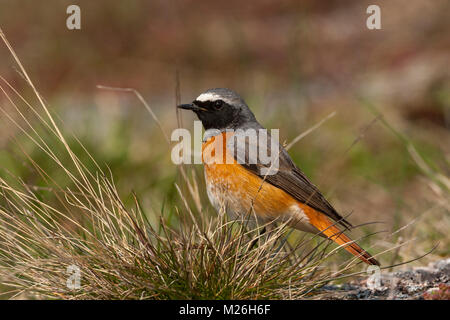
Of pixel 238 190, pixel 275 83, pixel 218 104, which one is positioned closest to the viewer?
pixel 238 190

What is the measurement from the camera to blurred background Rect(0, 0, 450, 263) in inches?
288

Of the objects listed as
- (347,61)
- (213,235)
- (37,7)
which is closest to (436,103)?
(347,61)

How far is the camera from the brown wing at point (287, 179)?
4832mm

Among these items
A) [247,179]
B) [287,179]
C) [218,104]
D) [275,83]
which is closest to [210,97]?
[218,104]

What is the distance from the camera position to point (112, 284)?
152 inches

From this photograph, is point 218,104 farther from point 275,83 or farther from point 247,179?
point 275,83

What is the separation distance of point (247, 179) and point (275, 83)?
804 cm

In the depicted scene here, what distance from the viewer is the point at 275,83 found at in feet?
41.5

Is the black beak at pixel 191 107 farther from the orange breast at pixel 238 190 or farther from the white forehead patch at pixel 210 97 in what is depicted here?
the orange breast at pixel 238 190

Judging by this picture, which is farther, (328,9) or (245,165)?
(328,9)

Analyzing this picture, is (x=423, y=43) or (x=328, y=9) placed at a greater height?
(x=328, y=9)
